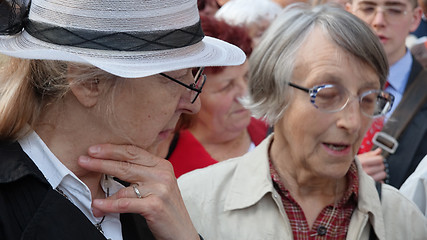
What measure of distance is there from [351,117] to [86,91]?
4.31ft

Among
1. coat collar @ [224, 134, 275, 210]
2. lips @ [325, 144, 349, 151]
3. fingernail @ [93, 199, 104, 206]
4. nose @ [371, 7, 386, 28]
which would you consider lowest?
nose @ [371, 7, 386, 28]

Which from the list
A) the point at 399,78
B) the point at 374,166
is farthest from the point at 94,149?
the point at 399,78

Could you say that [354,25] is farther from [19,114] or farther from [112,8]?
[19,114]

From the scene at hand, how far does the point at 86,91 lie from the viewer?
2096 mm

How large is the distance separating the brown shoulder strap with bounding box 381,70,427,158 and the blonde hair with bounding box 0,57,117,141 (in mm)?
2378

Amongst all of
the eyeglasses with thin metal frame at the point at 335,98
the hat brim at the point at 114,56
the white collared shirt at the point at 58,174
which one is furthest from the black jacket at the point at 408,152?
the white collared shirt at the point at 58,174

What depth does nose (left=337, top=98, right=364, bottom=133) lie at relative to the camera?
9.61 feet

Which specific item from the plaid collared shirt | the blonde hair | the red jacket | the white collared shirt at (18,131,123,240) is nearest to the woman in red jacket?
the red jacket

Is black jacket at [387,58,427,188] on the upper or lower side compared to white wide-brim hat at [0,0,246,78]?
lower

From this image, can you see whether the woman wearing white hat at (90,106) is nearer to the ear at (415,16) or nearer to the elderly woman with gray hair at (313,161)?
the elderly woman with gray hair at (313,161)

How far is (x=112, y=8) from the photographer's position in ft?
6.51

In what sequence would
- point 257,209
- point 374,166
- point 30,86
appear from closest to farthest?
point 30,86
point 257,209
point 374,166

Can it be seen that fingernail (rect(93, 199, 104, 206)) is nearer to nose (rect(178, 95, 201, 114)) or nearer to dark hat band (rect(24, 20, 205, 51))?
nose (rect(178, 95, 201, 114))

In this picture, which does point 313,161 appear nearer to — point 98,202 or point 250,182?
point 250,182
